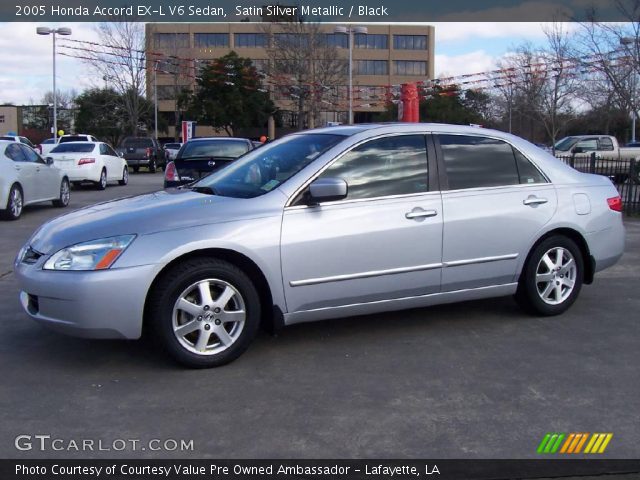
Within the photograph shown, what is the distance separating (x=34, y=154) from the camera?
13.5m

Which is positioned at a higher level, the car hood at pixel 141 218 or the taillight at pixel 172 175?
the taillight at pixel 172 175

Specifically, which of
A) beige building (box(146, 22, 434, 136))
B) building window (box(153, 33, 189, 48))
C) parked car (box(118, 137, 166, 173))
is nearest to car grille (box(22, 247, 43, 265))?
parked car (box(118, 137, 166, 173))

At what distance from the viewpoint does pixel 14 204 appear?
12266 millimetres

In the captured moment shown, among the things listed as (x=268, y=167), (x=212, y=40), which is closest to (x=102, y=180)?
(x=268, y=167)

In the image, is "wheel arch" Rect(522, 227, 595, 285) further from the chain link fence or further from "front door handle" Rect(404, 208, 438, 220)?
the chain link fence

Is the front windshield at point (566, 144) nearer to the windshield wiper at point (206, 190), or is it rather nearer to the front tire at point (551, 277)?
the front tire at point (551, 277)

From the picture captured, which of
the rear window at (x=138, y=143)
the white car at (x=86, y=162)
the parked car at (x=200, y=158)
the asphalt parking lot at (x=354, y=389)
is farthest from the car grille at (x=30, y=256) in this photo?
the rear window at (x=138, y=143)

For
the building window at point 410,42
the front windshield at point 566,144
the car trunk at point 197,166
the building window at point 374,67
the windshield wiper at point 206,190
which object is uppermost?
the building window at point 410,42

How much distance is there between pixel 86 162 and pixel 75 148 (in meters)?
1.14

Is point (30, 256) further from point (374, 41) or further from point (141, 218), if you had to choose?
point (374, 41)

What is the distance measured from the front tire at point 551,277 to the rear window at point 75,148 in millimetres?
16138

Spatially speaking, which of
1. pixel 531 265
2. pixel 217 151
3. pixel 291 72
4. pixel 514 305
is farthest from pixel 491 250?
pixel 291 72

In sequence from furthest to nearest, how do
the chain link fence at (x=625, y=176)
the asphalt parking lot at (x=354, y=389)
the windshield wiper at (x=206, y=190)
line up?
the chain link fence at (x=625, y=176)
the windshield wiper at (x=206, y=190)
the asphalt parking lot at (x=354, y=389)

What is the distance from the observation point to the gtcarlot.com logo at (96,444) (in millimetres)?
3539
